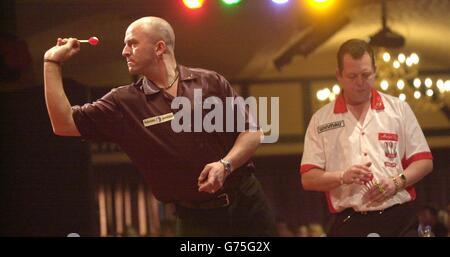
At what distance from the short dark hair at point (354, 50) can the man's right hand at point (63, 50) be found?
112 cm

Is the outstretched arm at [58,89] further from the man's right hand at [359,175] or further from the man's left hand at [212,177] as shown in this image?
the man's right hand at [359,175]

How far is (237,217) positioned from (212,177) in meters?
0.24

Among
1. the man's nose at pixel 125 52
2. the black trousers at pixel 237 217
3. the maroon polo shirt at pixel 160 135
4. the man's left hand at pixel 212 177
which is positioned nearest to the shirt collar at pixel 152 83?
the maroon polo shirt at pixel 160 135

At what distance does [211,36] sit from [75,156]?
2.56 feet

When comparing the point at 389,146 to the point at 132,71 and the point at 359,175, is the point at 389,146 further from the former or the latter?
the point at 132,71

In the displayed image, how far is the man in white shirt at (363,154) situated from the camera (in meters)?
3.21

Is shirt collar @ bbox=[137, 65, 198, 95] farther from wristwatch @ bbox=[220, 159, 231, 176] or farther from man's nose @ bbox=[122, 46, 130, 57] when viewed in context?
wristwatch @ bbox=[220, 159, 231, 176]

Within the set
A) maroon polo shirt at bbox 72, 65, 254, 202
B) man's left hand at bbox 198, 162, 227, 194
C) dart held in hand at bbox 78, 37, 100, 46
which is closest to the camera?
man's left hand at bbox 198, 162, 227, 194

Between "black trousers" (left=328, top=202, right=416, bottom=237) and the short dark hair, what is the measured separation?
0.60 m

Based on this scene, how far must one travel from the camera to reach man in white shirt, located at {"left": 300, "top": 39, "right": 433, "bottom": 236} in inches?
126

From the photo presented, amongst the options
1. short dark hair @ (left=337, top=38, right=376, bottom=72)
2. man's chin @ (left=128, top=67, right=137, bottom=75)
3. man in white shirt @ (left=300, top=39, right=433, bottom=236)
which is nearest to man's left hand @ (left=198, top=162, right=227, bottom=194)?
man in white shirt @ (left=300, top=39, right=433, bottom=236)

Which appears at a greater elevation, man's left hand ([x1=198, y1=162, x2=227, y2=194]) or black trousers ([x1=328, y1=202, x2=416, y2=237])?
man's left hand ([x1=198, y1=162, x2=227, y2=194])

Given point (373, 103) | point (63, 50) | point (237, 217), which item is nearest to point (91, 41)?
point (63, 50)
